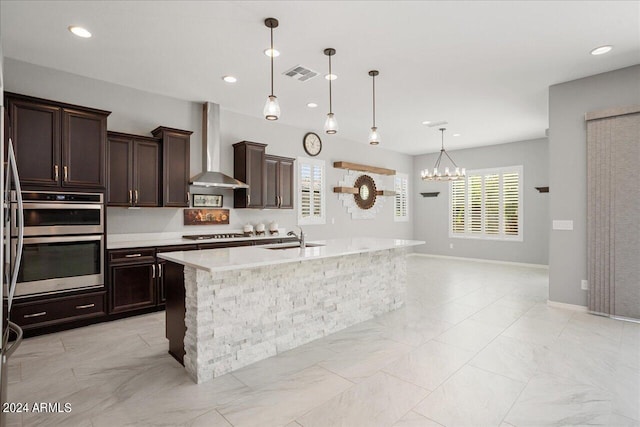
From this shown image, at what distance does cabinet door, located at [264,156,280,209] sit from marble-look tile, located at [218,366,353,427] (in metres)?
3.49

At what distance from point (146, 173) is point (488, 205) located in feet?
25.2

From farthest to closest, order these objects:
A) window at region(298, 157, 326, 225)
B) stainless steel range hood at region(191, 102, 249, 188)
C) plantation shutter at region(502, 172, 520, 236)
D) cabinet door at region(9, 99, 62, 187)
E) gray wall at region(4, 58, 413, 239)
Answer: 1. plantation shutter at region(502, 172, 520, 236)
2. window at region(298, 157, 326, 225)
3. stainless steel range hood at region(191, 102, 249, 188)
4. gray wall at region(4, 58, 413, 239)
5. cabinet door at region(9, 99, 62, 187)

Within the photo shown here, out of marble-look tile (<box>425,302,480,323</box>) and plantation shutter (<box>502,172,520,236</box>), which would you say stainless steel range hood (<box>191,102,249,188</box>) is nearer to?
marble-look tile (<box>425,302,480,323</box>)

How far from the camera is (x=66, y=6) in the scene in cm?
282

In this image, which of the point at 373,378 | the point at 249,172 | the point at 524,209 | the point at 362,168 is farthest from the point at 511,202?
the point at 373,378

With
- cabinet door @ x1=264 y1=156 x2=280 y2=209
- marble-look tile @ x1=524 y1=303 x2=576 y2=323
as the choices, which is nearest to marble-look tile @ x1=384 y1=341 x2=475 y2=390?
marble-look tile @ x1=524 y1=303 x2=576 y2=323

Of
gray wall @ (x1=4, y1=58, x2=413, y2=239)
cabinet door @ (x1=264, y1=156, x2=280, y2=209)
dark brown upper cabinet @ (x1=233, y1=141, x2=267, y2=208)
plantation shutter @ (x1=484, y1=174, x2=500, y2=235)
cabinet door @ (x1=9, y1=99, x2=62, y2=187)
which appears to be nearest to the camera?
cabinet door @ (x1=9, y1=99, x2=62, y2=187)

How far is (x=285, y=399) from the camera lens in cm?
236

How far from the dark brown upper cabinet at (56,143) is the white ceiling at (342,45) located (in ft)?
2.02

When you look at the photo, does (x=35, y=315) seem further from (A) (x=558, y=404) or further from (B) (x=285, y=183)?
(A) (x=558, y=404)

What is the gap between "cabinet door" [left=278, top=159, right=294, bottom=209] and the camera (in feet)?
19.8

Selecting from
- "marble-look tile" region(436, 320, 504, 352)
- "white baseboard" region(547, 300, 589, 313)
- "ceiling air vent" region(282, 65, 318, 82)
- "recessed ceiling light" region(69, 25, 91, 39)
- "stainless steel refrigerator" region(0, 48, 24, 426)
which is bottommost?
"marble-look tile" region(436, 320, 504, 352)

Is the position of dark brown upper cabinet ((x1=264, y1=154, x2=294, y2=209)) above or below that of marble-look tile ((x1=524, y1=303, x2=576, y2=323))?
above

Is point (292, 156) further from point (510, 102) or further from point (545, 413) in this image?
point (545, 413)
